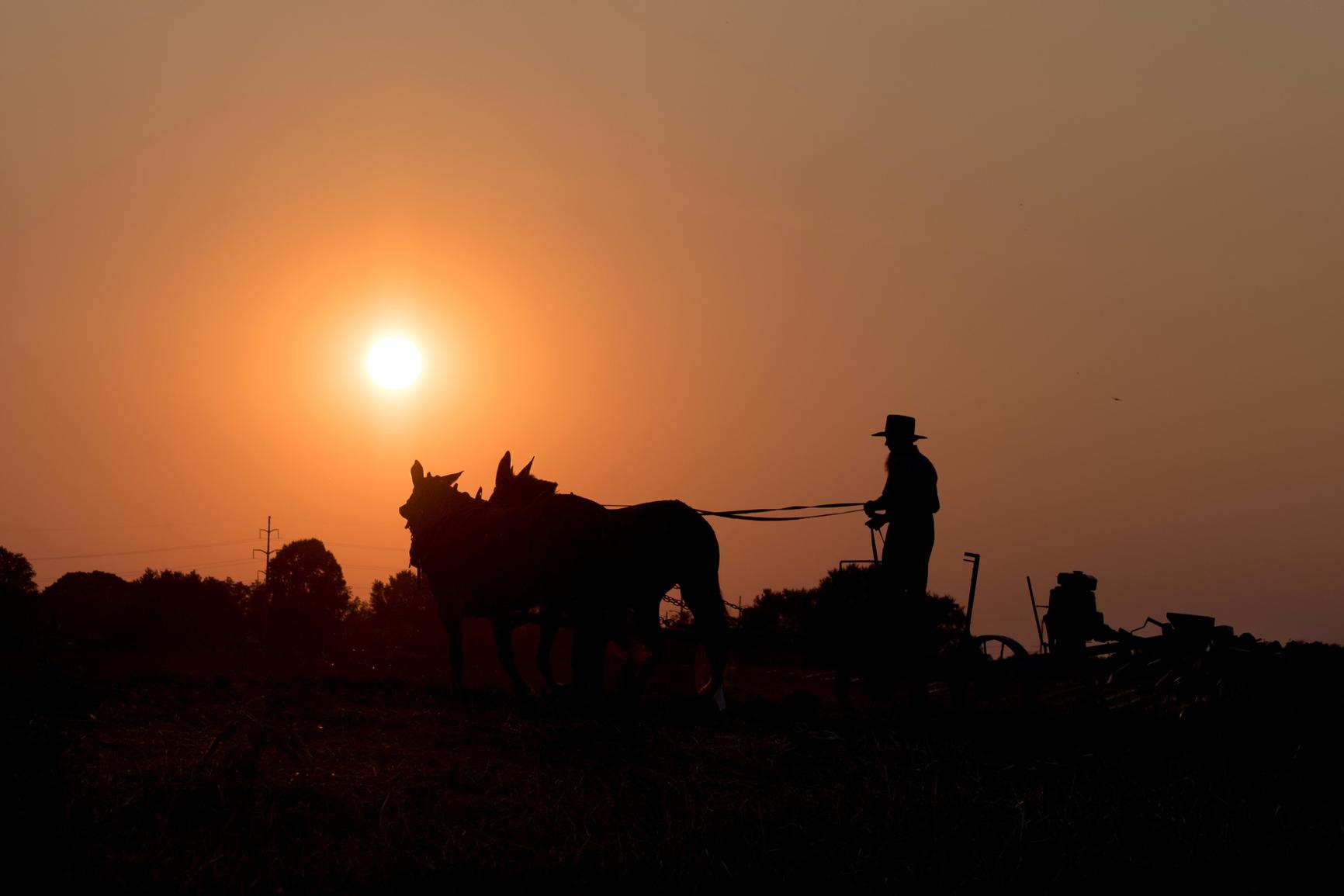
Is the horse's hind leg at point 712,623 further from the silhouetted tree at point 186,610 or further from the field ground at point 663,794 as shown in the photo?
the silhouetted tree at point 186,610

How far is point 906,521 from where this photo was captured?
42.3 ft

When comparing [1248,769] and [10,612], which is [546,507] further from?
[10,612]

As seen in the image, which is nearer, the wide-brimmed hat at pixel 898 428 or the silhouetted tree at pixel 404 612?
the wide-brimmed hat at pixel 898 428

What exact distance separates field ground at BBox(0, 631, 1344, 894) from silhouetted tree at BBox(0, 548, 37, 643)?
3387 centimetres

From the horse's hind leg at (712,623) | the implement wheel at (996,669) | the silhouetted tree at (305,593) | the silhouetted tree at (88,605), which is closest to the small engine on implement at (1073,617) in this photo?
the implement wheel at (996,669)

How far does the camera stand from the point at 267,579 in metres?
81.4

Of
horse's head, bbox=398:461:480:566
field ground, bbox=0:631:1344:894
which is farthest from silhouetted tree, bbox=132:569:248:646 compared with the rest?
field ground, bbox=0:631:1344:894

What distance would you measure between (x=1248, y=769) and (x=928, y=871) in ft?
14.2

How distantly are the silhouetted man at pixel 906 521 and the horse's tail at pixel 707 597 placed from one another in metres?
2.39

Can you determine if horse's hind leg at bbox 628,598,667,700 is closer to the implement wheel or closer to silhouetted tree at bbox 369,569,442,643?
the implement wheel

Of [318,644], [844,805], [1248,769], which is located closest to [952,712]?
[1248,769]

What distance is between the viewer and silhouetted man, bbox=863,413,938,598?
42.3ft

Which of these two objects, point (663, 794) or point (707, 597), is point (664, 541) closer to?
point (707, 597)

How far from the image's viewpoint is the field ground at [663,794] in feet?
24.7
